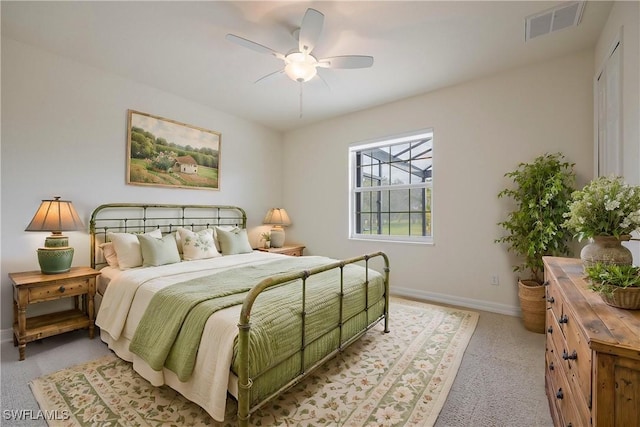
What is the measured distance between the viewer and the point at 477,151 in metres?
3.41

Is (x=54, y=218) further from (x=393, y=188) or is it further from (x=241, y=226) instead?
(x=393, y=188)

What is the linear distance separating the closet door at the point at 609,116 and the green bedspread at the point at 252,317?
2.26 metres

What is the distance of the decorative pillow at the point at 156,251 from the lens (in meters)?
2.90

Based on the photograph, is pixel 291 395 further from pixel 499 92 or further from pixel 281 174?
pixel 281 174

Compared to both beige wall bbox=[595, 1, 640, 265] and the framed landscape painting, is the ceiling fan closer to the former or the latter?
beige wall bbox=[595, 1, 640, 265]

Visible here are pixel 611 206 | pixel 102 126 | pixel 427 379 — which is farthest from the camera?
pixel 102 126

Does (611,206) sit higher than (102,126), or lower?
lower

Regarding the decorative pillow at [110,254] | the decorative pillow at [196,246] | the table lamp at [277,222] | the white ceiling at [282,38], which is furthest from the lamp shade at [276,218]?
the decorative pillow at [110,254]

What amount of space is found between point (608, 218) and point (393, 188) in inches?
119

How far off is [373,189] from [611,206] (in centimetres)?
328

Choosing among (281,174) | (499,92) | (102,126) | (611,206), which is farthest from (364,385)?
(281,174)

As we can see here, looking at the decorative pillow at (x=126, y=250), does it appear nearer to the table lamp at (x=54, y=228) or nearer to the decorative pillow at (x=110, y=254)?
the decorative pillow at (x=110, y=254)

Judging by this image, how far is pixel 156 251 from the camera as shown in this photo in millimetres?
2939

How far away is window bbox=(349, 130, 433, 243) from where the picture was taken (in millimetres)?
3947
